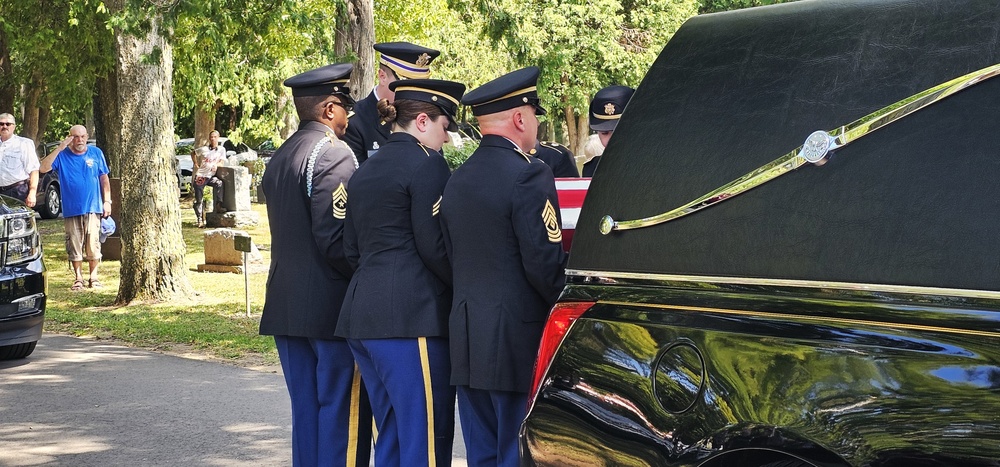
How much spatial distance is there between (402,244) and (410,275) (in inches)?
5.0

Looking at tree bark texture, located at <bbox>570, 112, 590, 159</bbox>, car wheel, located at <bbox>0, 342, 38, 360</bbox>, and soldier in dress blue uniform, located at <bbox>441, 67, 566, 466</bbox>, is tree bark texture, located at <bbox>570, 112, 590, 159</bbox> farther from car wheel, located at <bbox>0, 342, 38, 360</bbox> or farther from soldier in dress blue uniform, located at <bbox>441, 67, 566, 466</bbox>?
soldier in dress blue uniform, located at <bbox>441, 67, 566, 466</bbox>

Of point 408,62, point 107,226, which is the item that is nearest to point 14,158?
point 107,226

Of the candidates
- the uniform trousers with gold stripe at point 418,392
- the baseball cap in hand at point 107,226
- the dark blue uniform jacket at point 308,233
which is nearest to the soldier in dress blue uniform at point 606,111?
the dark blue uniform jacket at point 308,233

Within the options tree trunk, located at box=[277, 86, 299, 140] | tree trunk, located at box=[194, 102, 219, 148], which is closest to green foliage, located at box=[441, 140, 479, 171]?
tree trunk, located at box=[277, 86, 299, 140]

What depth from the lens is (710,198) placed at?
270 cm

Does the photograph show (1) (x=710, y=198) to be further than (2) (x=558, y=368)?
No

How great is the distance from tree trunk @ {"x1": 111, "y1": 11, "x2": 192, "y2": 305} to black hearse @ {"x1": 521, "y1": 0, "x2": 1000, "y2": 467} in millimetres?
10021

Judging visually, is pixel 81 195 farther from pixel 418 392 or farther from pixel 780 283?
pixel 780 283

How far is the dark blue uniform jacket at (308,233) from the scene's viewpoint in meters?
5.09

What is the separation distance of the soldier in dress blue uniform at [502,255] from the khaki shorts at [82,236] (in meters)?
10.6

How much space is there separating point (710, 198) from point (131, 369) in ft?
24.1

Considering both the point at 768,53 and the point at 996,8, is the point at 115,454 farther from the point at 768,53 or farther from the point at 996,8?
the point at 996,8

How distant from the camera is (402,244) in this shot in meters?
4.63

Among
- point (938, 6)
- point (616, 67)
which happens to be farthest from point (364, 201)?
point (616, 67)
